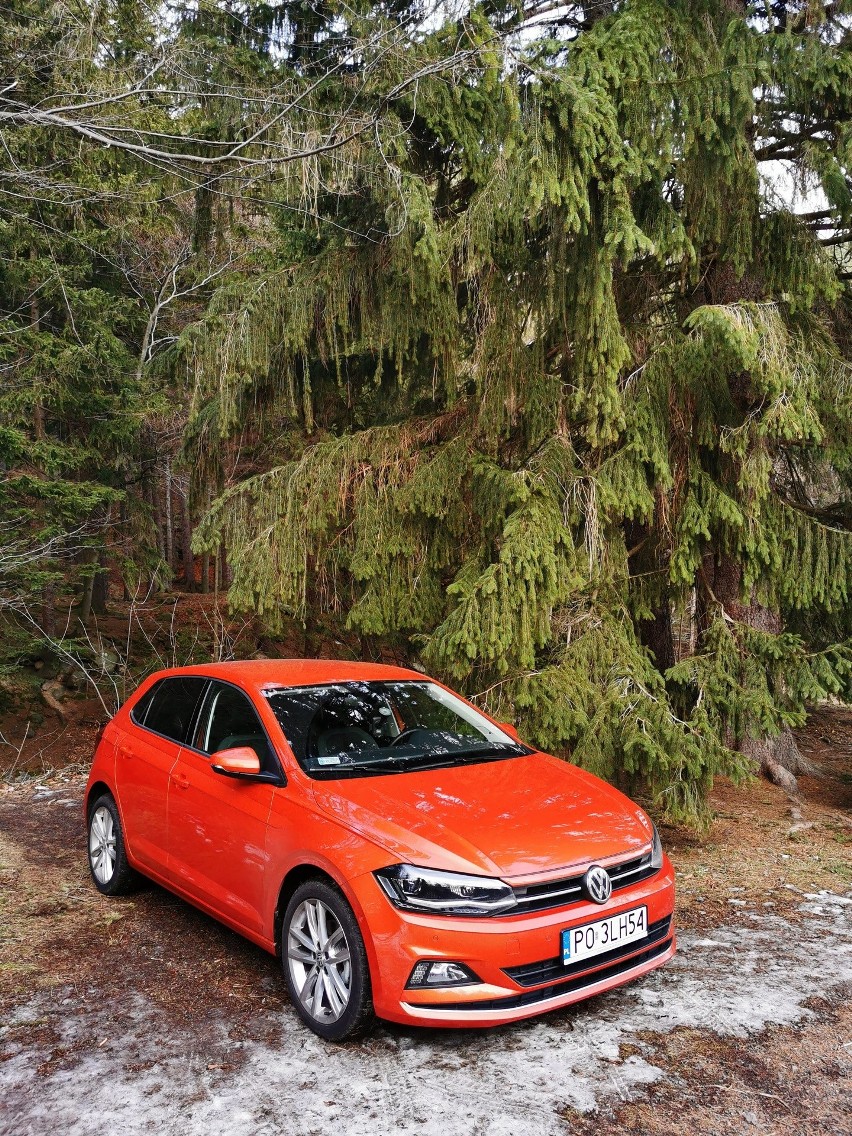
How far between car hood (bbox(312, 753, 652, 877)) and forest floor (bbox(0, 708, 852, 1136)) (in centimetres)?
74

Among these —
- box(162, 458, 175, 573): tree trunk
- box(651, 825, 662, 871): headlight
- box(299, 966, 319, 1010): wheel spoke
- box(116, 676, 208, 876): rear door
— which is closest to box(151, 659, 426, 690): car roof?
box(116, 676, 208, 876): rear door

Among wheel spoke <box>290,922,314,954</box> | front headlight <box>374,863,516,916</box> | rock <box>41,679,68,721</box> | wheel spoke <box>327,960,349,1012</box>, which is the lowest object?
rock <box>41,679,68,721</box>

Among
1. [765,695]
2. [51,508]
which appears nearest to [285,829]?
[765,695]

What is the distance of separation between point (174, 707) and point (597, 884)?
2.80 meters

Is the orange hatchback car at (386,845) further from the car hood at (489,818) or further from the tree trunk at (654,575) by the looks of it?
the tree trunk at (654,575)

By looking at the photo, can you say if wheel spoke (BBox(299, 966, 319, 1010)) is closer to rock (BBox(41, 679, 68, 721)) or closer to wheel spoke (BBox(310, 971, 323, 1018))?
wheel spoke (BBox(310, 971, 323, 1018))

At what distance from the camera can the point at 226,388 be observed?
7.91m

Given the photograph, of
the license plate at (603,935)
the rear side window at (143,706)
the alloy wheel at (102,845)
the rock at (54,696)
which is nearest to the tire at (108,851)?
the alloy wheel at (102,845)

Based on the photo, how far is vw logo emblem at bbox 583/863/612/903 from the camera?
362 cm

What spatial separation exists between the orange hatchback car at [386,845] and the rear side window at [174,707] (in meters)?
0.02

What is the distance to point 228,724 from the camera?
187 inches

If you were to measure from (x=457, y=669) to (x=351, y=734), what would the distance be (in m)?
2.06

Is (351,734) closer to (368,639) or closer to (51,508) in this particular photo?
(368,639)

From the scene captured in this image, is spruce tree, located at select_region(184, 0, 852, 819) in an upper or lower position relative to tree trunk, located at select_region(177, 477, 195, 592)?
upper
